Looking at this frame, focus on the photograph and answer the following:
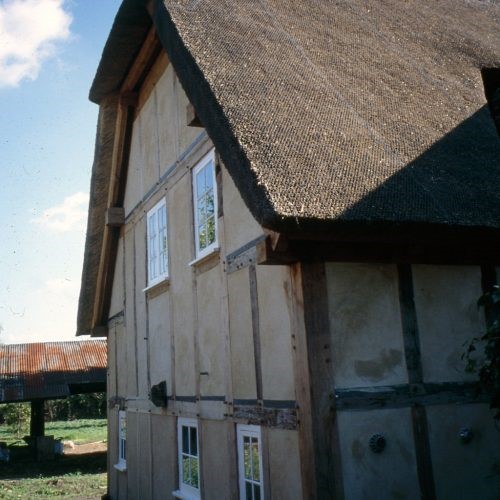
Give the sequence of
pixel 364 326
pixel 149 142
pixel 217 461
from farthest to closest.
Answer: pixel 149 142 < pixel 217 461 < pixel 364 326

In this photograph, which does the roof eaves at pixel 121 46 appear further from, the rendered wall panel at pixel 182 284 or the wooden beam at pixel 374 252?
the wooden beam at pixel 374 252

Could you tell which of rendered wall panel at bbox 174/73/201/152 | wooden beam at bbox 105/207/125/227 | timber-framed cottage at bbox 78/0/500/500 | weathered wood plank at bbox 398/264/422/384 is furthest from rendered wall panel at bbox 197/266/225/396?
wooden beam at bbox 105/207/125/227

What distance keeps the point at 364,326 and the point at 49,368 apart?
748 inches

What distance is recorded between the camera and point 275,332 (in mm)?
5297

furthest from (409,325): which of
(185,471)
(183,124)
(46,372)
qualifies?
(46,372)

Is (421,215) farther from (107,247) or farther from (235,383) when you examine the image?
(107,247)

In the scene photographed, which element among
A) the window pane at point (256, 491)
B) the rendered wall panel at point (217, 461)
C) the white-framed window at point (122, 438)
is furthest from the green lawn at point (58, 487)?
the window pane at point (256, 491)

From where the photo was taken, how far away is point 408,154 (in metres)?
5.53

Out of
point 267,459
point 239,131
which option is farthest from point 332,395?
point 239,131

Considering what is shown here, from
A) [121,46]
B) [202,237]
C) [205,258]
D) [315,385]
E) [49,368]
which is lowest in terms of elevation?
[315,385]

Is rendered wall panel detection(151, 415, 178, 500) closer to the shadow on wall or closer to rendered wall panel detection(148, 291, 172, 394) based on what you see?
rendered wall panel detection(148, 291, 172, 394)

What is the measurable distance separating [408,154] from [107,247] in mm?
7264

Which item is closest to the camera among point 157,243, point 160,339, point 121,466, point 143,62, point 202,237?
point 202,237

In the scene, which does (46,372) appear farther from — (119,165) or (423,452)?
(423,452)
